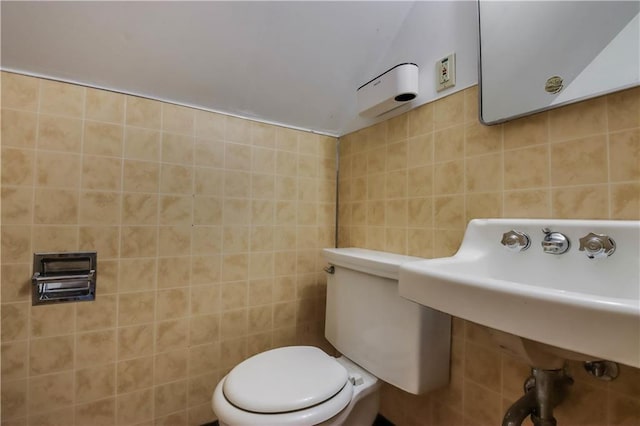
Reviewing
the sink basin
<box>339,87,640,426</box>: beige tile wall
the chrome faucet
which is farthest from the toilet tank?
the chrome faucet

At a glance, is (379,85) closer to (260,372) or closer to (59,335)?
(260,372)

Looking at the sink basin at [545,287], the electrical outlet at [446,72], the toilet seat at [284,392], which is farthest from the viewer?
the electrical outlet at [446,72]

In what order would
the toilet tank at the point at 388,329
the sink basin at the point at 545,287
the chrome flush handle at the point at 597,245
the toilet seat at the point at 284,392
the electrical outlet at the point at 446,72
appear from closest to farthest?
1. the sink basin at the point at 545,287
2. the chrome flush handle at the point at 597,245
3. the toilet seat at the point at 284,392
4. the toilet tank at the point at 388,329
5. the electrical outlet at the point at 446,72

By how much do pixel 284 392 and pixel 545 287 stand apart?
72cm

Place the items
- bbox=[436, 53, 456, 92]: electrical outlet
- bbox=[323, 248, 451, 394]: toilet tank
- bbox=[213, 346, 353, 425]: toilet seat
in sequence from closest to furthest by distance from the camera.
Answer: bbox=[213, 346, 353, 425]: toilet seat < bbox=[323, 248, 451, 394]: toilet tank < bbox=[436, 53, 456, 92]: electrical outlet

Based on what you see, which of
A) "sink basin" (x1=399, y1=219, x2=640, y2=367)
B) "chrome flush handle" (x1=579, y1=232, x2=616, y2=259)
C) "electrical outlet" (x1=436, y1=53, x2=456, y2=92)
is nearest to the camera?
"sink basin" (x1=399, y1=219, x2=640, y2=367)

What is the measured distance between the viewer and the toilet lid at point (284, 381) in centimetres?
79

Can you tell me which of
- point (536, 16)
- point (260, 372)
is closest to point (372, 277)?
point (260, 372)

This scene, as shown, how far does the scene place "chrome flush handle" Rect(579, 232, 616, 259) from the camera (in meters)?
0.65

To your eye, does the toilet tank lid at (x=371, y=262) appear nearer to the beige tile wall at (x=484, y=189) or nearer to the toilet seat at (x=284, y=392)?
the beige tile wall at (x=484, y=189)

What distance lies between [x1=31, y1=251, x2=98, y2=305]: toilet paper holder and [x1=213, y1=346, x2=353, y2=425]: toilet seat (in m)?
0.59

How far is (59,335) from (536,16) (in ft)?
5.75

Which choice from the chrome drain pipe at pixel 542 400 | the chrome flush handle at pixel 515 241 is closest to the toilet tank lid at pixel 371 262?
the chrome flush handle at pixel 515 241

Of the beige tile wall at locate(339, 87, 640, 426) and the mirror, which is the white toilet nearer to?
the beige tile wall at locate(339, 87, 640, 426)
